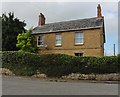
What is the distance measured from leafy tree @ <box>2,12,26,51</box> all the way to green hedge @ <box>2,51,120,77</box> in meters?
13.2

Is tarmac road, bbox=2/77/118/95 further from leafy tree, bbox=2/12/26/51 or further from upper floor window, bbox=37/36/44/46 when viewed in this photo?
leafy tree, bbox=2/12/26/51

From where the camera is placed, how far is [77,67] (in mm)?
25906

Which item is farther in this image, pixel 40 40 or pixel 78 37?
pixel 40 40

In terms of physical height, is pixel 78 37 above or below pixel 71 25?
below

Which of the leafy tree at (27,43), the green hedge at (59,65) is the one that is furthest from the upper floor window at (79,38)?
the green hedge at (59,65)

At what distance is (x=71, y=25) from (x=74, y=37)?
2672 millimetres

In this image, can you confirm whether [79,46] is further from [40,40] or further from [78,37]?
[40,40]

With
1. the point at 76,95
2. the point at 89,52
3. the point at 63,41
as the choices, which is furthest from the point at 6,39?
the point at 76,95

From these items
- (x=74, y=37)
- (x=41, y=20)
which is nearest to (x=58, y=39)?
(x=74, y=37)

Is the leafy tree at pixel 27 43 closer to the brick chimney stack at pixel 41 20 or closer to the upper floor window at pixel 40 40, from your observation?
the upper floor window at pixel 40 40

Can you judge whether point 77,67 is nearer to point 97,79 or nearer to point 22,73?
point 97,79

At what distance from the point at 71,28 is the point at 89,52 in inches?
175

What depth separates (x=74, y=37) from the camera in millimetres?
35094

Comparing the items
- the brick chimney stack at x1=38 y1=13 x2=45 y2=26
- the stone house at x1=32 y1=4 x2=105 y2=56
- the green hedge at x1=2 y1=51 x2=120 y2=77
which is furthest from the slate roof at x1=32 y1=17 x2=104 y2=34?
the green hedge at x1=2 y1=51 x2=120 y2=77
